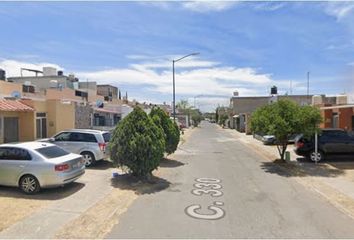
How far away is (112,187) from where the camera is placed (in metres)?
12.6

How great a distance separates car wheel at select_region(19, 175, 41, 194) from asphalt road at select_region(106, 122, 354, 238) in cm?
304

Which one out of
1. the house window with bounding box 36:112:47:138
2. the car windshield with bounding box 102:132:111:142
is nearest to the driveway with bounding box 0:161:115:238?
the car windshield with bounding box 102:132:111:142

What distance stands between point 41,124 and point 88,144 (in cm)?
732

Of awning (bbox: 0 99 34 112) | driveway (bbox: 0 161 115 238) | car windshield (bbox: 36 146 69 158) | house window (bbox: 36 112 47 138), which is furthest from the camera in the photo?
house window (bbox: 36 112 47 138)

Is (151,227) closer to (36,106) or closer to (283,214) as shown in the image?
(283,214)

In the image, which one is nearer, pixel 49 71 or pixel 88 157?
pixel 88 157

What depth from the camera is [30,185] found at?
11125mm

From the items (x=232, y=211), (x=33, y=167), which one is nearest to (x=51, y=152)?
(x=33, y=167)

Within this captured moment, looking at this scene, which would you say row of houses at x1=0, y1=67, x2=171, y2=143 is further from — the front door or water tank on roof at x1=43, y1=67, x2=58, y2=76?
water tank on roof at x1=43, y1=67, x2=58, y2=76

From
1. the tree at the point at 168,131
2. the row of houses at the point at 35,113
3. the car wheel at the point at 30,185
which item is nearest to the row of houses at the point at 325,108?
A: the tree at the point at 168,131

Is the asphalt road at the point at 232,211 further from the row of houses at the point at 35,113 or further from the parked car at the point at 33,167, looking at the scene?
the row of houses at the point at 35,113

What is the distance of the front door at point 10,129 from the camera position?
66.2 feet

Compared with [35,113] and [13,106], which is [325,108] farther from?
[13,106]

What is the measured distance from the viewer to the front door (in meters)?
20.2
